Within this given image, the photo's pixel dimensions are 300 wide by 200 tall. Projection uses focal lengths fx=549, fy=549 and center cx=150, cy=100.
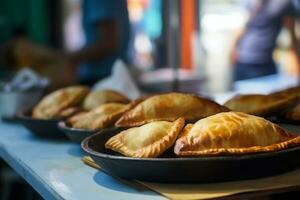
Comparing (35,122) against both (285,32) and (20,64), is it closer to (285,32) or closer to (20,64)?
(20,64)

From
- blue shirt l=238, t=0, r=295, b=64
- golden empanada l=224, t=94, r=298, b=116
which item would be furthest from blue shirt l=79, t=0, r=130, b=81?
golden empanada l=224, t=94, r=298, b=116

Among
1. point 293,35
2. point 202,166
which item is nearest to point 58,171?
A: point 202,166

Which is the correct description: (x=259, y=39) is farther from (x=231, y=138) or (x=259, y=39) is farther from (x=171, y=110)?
(x=231, y=138)

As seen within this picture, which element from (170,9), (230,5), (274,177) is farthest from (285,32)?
(274,177)

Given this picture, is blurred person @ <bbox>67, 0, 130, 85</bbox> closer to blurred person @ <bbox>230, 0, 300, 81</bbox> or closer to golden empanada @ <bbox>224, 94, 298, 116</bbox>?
blurred person @ <bbox>230, 0, 300, 81</bbox>

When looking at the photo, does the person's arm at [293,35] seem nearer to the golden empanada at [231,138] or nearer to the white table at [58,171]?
the white table at [58,171]
